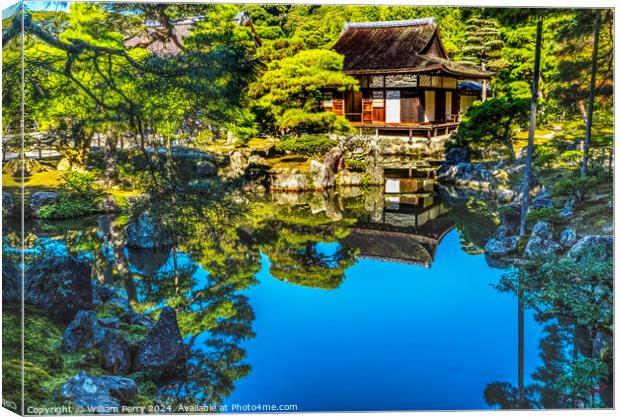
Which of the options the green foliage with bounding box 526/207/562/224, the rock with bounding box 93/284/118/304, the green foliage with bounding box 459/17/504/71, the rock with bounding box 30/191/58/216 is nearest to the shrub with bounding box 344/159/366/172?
the green foliage with bounding box 459/17/504/71

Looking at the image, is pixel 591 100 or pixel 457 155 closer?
pixel 591 100

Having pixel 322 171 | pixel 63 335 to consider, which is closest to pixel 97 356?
pixel 63 335

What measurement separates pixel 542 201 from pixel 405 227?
4.73ft

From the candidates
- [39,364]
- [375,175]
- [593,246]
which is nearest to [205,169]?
[375,175]

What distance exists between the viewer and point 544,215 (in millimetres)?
7035

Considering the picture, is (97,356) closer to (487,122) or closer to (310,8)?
(310,8)

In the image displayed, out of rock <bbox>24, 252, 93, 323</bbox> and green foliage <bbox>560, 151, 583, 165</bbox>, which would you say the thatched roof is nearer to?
rock <bbox>24, 252, 93, 323</bbox>

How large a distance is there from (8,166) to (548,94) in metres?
5.41

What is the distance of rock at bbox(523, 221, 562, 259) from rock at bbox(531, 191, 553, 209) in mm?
190

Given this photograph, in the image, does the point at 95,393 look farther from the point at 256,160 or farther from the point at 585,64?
the point at 585,64

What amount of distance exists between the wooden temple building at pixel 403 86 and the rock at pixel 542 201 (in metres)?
1.21

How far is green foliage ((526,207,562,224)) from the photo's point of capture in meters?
7.02

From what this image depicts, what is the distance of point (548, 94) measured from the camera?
718 cm

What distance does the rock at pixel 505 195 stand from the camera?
7258 millimetres
